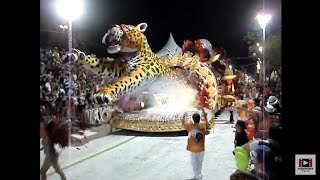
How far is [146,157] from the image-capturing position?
252 centimetres

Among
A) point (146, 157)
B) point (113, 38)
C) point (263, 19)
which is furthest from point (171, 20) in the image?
point (146, 157)

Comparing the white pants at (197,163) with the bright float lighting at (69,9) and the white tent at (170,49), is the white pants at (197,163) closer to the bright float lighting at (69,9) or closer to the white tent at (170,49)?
the white tent at (170,49)

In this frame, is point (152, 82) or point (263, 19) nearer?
point (263, 19)

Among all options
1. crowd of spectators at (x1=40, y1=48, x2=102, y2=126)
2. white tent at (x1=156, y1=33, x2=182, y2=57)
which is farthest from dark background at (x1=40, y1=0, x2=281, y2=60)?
crowd of spectators at (x1=40, y1=48, x2=102, y2=126)

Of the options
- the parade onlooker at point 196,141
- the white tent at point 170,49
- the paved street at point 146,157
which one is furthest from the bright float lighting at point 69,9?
the parade onlooker at point 196,141

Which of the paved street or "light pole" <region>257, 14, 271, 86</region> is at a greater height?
"light pole" <region>257, 14, 271, 86</region>

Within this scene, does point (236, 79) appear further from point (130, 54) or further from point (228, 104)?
point (130, 54)

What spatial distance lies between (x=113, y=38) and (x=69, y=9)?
14.0 inches

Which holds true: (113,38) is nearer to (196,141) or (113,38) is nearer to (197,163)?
(196,141)

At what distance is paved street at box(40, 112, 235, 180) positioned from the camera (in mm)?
2482

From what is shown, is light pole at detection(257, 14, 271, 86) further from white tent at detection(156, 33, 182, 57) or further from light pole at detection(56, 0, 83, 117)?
light pole at detection(56, 0, 83, 117)

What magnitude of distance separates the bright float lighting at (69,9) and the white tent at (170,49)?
61 centimetres

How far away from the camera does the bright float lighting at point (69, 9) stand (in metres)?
2.53
